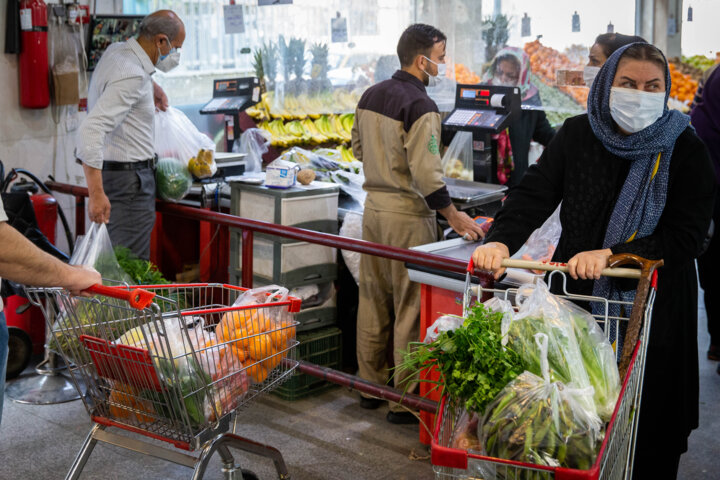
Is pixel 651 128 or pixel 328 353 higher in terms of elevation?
pixel 651 128

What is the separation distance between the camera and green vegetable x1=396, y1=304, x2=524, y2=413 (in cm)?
171

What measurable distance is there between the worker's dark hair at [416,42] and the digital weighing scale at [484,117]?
0.83 metres

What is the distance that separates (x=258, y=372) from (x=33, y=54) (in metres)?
3.62

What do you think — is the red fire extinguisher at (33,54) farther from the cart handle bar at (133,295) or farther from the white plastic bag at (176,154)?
the cart handle bar at (133,295)

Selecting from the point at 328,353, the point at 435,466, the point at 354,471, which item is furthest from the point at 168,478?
the point at 435,466

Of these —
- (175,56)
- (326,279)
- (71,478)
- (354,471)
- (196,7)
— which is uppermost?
(196,7)

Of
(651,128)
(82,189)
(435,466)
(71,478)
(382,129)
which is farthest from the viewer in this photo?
(82,189)

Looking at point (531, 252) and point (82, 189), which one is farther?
point (82, 189)

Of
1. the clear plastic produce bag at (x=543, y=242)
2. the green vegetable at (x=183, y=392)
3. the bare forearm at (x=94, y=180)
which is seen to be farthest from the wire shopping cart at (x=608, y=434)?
the bare forearm at (x=94, y=180)

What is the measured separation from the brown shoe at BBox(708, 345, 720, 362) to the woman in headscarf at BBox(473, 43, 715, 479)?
2.56 meters

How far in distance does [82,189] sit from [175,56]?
3.10 ft

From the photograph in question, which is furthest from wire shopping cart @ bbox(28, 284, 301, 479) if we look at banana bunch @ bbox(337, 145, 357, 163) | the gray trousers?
banana bunch @ bbox(337, 145, 357, 163)

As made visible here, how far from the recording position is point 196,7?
23.0ft

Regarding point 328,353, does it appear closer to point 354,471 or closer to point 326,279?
point 326,279
